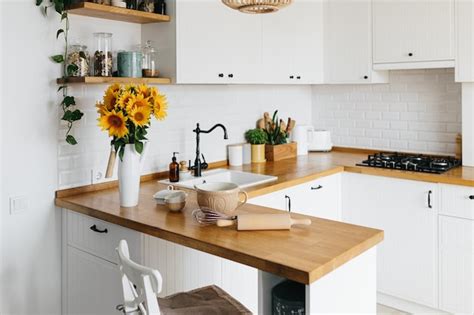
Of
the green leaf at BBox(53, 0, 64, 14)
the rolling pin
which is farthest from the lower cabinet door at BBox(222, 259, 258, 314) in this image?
the green leaf at BBox(53, 0, 64, 14)

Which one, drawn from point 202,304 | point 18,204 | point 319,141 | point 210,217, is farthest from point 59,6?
point 319,141

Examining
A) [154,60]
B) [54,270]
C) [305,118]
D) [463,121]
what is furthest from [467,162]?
[54,270]

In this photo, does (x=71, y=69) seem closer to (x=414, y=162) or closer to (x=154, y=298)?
(x=154, y=298)

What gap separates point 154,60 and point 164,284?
1.32 meters

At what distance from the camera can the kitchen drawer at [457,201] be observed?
2977 mm

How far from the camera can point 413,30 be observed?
11.3 ft

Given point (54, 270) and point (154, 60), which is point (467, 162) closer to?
point (154, 60)

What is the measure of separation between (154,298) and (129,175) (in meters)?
0.99

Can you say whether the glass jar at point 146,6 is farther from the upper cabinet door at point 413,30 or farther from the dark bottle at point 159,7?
the upper cabinet door at point 413,30

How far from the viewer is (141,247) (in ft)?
7.32

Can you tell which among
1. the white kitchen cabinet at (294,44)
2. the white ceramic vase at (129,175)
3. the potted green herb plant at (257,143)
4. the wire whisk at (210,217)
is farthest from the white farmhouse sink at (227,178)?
the wire whisk at (210,217)

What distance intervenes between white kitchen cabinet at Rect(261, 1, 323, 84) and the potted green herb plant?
46 cm

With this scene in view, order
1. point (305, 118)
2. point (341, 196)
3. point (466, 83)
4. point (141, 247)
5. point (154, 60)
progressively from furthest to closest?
point (305, 118)
point (341, 196)
point (466, 83)
point (154, 60)
point (141, 247)

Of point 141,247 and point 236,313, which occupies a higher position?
point 141,247
